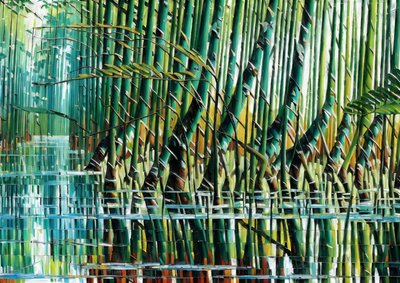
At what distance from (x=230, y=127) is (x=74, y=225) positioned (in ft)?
2.21

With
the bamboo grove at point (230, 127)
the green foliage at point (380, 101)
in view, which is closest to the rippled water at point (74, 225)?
the bamboo grove at point (230, 127)

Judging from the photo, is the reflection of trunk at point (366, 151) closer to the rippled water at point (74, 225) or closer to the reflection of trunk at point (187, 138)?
the rippled water at point (74, 225)

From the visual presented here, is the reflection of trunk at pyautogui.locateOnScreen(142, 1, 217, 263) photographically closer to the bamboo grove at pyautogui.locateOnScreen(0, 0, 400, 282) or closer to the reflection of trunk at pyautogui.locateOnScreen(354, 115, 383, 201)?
the bamboo grove at pyautogui.locateOnScreen(0, 0, 400, 282)

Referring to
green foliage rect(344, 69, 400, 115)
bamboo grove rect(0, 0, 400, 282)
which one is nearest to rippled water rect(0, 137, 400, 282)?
bamboo grove rect(0, 0, 400, 282)

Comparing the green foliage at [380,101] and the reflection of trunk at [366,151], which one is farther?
the reflection of trunk at [366,151]

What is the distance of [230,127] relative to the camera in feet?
11.1

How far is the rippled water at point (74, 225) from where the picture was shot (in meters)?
3.32

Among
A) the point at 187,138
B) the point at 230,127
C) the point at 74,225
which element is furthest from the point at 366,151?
the point at 74,225

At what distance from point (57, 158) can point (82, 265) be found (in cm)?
40

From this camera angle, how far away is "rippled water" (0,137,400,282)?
332cm

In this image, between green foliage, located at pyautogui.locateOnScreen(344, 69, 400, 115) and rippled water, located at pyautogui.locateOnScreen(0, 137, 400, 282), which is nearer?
green foliage, located at pyautogui.locateOnScreen(344, 69, 400, 115)

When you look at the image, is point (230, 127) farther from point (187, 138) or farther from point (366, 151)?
point (366, 151)

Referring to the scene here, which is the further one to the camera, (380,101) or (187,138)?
(187,138)

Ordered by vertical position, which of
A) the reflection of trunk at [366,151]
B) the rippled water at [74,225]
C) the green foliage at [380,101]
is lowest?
the rippled water at [74,225]
